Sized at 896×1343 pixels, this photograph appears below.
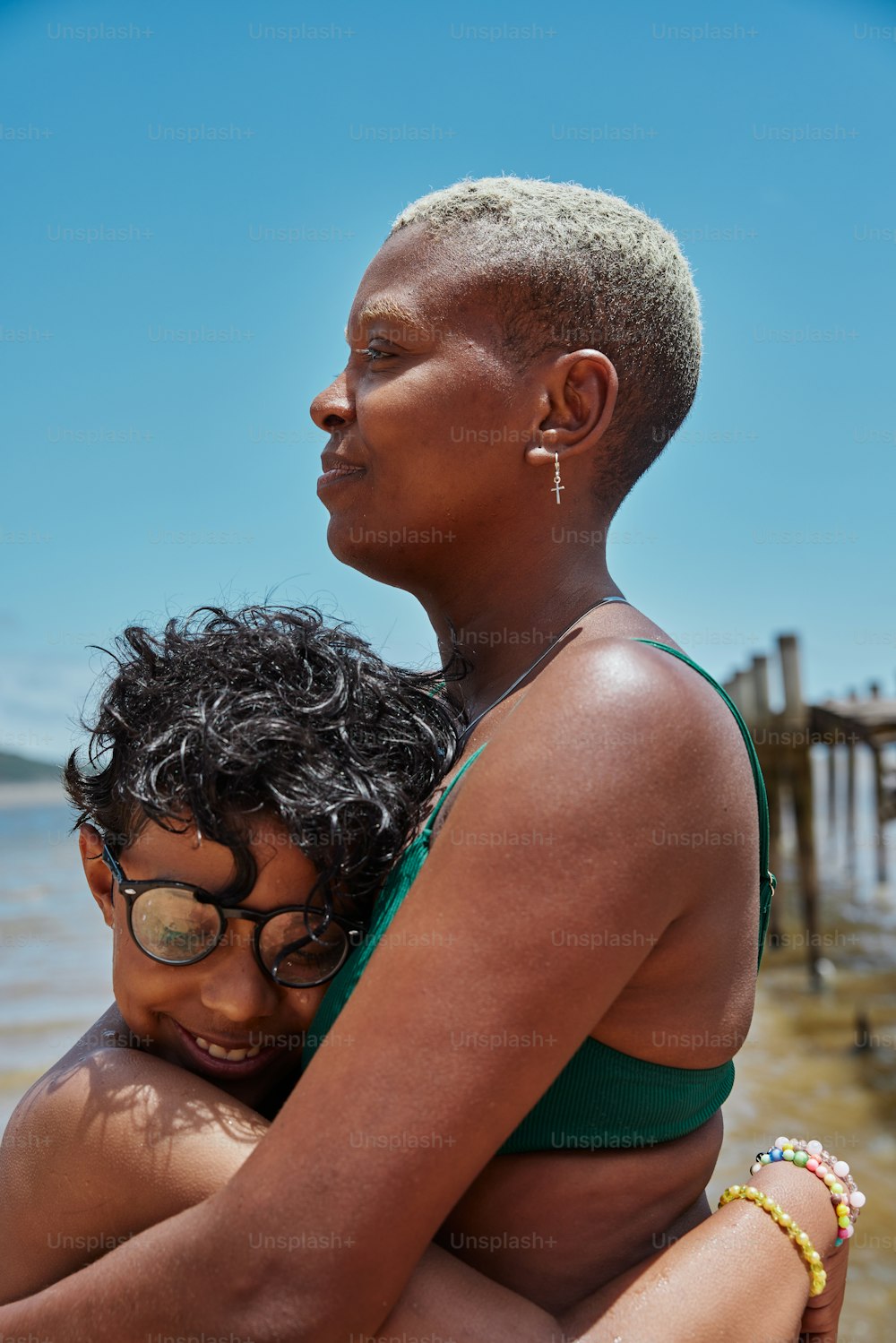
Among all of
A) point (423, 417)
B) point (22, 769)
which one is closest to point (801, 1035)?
point (423, 417)

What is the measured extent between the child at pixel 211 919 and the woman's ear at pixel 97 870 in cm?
9

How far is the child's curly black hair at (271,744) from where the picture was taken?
183cm

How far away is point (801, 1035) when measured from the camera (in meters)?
12.0

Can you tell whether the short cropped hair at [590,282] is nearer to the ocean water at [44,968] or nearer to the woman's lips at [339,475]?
the woman's lips at [339,475]

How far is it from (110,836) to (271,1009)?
45 centimetres

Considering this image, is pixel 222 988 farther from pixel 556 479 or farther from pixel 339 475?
pixel 556 479

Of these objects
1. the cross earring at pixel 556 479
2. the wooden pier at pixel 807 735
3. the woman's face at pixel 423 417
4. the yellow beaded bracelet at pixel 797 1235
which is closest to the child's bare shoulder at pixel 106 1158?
the yellow beaded bracelet at pixel 797 1235

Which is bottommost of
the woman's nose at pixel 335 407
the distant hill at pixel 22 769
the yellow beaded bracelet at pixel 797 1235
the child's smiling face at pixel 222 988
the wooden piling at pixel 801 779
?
the distant hill at pixel 22 769

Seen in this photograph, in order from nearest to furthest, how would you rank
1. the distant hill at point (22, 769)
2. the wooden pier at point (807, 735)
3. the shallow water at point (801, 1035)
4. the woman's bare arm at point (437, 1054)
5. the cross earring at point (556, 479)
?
the woman's bare arm at point (437, 1054) < the cross earring at point (556, 479) < the shallow water at point (801, 1035) < the wooden pier at point (807, 735) < the distant hill at point (22, 769)

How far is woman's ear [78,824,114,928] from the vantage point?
2.15 m

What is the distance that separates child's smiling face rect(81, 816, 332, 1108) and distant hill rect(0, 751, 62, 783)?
87.3 metres

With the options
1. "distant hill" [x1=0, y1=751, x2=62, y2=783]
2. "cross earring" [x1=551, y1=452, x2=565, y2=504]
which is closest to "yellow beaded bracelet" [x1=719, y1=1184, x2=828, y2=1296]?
"cross earring" [x1=551, y1=452, x2=565, y2=504]

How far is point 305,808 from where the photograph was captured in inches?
71.6

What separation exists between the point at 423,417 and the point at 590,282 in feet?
1.48
